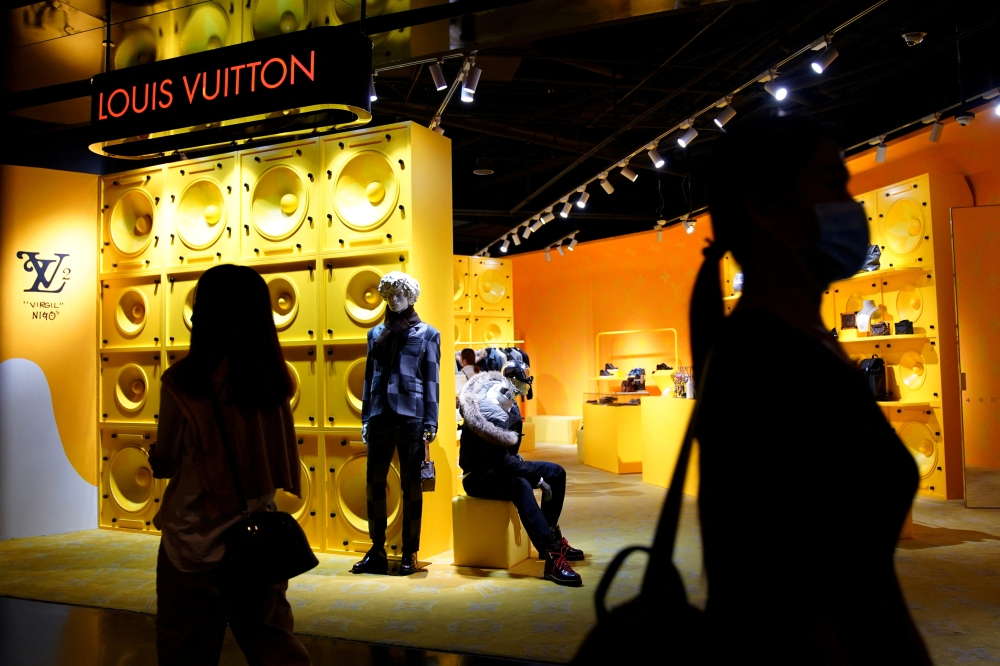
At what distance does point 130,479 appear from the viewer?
6191mm

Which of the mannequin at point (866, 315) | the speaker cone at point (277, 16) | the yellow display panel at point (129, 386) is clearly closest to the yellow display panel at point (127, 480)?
the yellow display panel at point (129, 386)

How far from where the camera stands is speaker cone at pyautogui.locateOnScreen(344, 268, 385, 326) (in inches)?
205

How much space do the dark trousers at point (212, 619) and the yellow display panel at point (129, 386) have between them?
4.44m

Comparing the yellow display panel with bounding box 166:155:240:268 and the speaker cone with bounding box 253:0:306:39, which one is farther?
the yellow display panel with bounding box 166:155:240:268

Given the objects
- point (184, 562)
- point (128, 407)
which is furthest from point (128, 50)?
point (184, 562)

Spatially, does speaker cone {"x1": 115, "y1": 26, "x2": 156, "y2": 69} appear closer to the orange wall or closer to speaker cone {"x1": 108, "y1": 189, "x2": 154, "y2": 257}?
speaker cone {"x1": 108, "y1": 189, "x2": 154, "y2": 257}

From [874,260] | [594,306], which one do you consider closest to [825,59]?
[874,260]

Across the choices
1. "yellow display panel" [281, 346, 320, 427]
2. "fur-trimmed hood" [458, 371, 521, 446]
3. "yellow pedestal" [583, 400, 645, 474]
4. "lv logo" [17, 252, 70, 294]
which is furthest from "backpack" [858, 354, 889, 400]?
"lv logo" [17, 252, 70, 294]

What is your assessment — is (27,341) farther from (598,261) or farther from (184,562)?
(598,261)

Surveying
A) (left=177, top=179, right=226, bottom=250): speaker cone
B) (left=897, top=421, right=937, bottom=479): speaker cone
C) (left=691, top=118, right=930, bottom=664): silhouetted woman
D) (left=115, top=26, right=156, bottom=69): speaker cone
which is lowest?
(left=897, top=421, right=937, bottom=479): speaker cone

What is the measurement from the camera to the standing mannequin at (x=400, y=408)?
4.74 metres

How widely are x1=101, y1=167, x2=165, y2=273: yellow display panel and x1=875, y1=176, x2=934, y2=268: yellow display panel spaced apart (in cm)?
675

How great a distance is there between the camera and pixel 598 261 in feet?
46.3

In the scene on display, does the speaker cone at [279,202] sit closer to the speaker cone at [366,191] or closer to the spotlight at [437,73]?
the speaker cone at [366,191]
